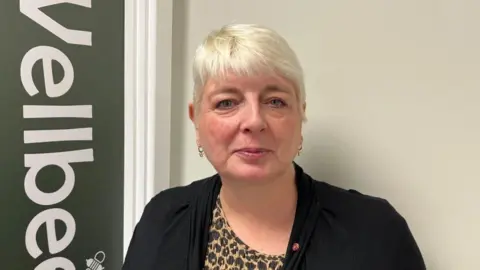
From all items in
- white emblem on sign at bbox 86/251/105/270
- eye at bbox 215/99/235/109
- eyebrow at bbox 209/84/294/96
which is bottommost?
white emblem on sign at bbox 86/251/105/270

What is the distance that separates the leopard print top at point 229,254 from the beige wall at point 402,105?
321mm

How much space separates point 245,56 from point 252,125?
0.46ft

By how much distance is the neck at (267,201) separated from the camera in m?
1.19

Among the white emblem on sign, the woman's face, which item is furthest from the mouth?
the white emblem on sign

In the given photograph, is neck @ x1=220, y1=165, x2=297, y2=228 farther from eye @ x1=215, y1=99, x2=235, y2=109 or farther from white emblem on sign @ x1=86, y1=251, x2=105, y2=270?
white emblem on sign @ x1=86, y1=251, x2=105, y2=270

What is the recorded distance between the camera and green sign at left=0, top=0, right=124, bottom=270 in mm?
1448

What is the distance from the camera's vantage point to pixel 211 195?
1.29 meters

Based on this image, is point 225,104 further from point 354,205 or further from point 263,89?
point 354,205

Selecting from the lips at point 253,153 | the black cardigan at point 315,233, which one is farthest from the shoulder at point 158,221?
the lips at point 253,153

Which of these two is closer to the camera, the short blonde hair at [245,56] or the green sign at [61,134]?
the short blonde hair at [245,56]

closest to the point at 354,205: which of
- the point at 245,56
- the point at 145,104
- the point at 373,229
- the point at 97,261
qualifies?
the point at 373,229

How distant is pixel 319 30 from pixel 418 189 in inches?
17.8

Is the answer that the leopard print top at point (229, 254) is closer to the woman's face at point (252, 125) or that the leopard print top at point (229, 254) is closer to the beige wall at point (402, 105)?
the woman's face at point (252, 125)

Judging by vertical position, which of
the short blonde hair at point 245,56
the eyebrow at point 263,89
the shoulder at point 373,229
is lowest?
the shoulder at point 373,229
